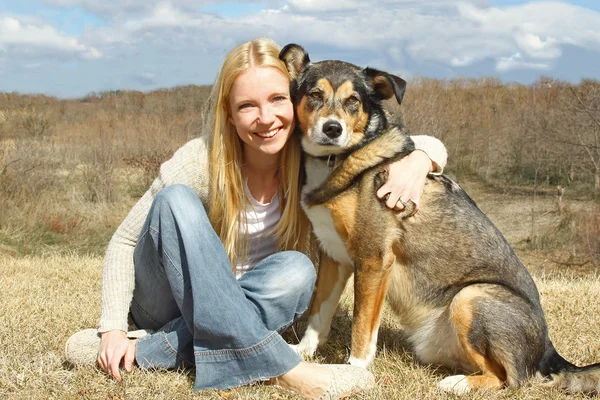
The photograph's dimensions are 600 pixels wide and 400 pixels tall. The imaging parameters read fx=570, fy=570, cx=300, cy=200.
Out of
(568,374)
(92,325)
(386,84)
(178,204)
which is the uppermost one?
(386,84)

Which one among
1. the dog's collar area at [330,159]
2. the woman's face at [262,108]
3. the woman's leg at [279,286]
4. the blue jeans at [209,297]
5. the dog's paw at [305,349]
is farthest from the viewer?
the dog's paw at [305,349]

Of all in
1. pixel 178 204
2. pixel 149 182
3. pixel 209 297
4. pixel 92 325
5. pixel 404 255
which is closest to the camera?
pixel 209 297

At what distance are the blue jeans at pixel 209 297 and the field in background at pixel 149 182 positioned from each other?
0.13 metres

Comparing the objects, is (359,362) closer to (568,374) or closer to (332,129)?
(568,374)

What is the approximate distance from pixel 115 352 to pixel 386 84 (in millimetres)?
2207

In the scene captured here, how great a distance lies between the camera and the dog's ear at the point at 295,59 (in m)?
3.52

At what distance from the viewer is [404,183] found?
128 inches

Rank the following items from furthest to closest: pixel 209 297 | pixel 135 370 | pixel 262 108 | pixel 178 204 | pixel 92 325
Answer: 1. pixel 92 325
2. pixel 262 108
3. pixel 135 370
4. pixel 178 204
5. pixel 209 297

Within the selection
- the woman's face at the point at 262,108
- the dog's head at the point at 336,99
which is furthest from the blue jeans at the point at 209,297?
the dog's head at the point at 336,99

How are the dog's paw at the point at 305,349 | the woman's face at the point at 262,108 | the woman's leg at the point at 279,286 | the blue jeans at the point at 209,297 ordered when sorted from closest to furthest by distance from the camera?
1. the blue jeans at the point at 209,297
2. the woman's leg at the point at 279,286
3. the woman's face at the point at 262,108
4. the dog's paw at the point at 305,349

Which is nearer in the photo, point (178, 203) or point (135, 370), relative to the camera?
point (178, 203)

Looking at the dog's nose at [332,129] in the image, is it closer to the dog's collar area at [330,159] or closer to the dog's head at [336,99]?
the dog's head at [336,99]

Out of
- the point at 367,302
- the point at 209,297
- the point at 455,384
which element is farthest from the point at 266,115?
the point at 455,384

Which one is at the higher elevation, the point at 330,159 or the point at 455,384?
the point at 330,159
